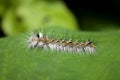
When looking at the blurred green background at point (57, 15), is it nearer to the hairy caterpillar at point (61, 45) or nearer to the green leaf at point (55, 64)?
the hairy caterpillar at point (61, 45)

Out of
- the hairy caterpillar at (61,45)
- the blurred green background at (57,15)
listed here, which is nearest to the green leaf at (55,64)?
the hairy caterpillar at (61,45)

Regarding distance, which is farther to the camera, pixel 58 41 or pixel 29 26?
pixel 29 26

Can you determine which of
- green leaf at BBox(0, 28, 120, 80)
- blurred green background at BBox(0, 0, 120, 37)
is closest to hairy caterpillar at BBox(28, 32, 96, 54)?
green leaf at BBox(0, 28, 120, 80)

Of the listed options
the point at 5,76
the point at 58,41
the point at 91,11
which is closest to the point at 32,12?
the point at 91,11

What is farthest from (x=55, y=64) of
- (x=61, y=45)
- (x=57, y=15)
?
(x=57, y=15)

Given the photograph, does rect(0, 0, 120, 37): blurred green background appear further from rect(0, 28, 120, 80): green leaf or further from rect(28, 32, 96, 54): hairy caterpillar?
rect(0, 28, 120, 80): green leaf

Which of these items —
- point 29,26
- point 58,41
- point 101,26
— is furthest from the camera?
point 101,26

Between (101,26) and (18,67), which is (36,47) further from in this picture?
(101,26)
